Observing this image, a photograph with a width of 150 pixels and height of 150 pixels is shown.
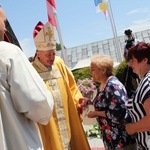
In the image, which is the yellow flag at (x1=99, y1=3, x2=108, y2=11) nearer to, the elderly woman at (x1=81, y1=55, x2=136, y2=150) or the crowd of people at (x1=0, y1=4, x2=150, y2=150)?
the crowd of people at (x1=0, y1=4, x2=150, y2=150)

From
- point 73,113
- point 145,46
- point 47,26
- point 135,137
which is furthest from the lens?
point 47,26

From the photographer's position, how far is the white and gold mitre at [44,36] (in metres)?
3.78

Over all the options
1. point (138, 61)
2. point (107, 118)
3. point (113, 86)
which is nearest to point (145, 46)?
point (138, 61)

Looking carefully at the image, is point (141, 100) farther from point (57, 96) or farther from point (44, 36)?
point (44, 36)

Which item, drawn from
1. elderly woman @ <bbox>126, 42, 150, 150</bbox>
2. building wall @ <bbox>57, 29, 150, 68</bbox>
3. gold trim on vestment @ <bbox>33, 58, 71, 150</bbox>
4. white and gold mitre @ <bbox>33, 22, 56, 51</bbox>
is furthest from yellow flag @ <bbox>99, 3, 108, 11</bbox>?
elderly woman @ <bbox>126, 42, 150, 150</bbox>

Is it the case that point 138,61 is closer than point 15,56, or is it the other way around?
point 15,56

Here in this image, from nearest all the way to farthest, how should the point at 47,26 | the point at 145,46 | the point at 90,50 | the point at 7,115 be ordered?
the point at 7,115
the point at 145,46
the point at 47,26
the point at 90,50

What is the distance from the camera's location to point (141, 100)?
2.54m

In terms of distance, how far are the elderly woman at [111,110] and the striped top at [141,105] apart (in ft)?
0.90

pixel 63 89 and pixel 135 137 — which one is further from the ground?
pixel 63 89

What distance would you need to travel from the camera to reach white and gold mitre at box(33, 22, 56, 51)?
3783mm

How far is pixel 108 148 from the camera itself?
3.16 m

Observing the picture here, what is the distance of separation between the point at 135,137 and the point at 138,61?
2.53 ft

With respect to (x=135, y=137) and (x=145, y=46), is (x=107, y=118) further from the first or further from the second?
(x=145, y=46)
